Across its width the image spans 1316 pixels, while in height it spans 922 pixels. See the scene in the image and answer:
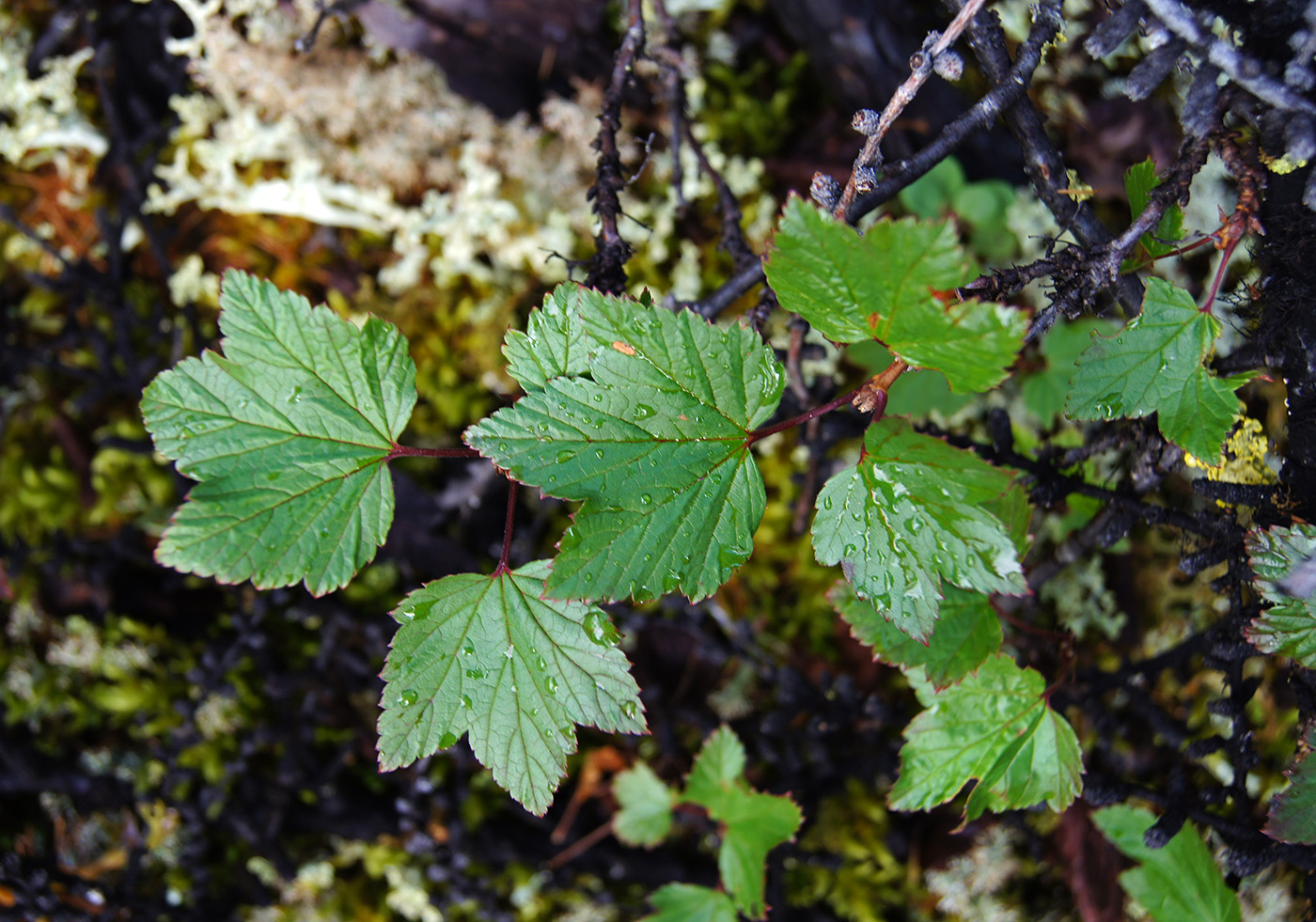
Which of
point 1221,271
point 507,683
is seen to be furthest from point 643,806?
point 1221,271

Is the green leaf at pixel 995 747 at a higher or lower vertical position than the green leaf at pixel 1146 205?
lower

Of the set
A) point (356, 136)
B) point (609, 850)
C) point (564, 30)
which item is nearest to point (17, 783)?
point (609, 850)

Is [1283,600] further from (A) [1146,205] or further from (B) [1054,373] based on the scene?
(B) [1054,373]

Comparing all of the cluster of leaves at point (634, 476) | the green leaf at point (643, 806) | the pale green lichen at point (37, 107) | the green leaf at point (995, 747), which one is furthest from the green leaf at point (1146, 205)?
the pale green lichen at point (37, 107)

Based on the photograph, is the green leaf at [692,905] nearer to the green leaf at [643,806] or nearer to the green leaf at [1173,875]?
the green leaf at [643,806]

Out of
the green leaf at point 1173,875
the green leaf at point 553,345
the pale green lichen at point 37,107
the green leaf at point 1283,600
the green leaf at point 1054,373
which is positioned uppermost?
the pale green lichen at point 37,107

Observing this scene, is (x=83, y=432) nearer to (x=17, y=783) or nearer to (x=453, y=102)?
(x=17, y=783)
